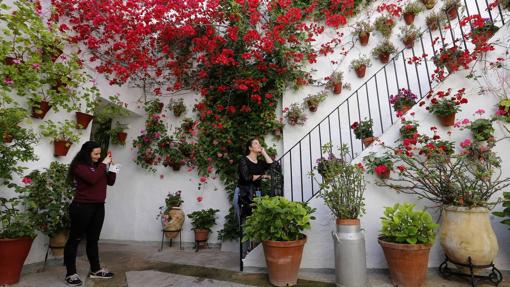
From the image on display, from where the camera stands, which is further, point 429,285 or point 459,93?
point 459,93

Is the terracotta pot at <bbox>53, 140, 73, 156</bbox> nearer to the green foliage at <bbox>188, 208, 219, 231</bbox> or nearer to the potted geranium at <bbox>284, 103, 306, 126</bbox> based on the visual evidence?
the green foliage at <bbox>188, 208, 219, 231</bbox>

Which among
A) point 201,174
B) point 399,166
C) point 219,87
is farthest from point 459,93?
point 201,174

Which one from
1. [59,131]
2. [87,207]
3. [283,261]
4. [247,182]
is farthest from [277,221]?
[59,131]

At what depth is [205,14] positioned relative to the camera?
205 inches

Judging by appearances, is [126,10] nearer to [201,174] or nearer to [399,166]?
[201,174]

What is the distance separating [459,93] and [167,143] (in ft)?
15.5

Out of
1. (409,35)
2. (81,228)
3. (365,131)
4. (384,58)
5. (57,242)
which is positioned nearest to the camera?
(81,228)

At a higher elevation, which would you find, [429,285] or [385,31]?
[385,31]

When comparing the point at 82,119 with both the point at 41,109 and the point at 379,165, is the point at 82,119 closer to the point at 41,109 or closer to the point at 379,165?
the point at 41,109

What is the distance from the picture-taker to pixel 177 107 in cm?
542

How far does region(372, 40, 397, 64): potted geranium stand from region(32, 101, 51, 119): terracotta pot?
17.1 feet

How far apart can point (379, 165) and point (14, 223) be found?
4.15 meters

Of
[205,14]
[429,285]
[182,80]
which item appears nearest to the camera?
[429,285]

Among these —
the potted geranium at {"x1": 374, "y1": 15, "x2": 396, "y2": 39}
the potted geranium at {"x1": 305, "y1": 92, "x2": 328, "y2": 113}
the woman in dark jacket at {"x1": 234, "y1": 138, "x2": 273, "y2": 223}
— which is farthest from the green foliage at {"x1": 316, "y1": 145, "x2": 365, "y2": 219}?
the potted geranium at {"x1": 374, "y1": 15, "x2": 396, "y2": 39}
